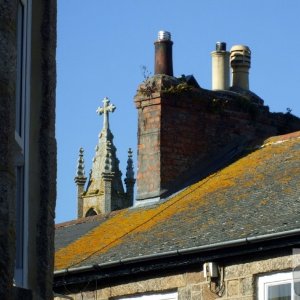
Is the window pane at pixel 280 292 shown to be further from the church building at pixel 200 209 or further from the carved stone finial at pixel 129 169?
the carved stone finial at pixel 129 169

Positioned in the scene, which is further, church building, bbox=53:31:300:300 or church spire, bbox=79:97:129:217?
church spire, bbox=79:97:129:217

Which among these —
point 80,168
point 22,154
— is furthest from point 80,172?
point 22,154

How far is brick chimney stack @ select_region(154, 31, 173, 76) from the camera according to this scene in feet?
71.8

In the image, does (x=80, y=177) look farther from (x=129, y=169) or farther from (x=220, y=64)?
(x=220, y=64)

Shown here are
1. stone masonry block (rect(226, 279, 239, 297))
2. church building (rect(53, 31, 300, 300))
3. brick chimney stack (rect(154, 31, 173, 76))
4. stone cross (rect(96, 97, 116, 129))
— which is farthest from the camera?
stone cross (rect(96, 97, 116, 129))

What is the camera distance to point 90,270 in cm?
1659

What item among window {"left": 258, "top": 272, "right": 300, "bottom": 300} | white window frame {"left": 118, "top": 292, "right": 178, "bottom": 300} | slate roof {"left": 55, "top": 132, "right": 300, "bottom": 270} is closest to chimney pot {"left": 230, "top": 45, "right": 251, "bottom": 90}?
slate roof {"left": 55, "top": 132, "right": 300, "bottom": 270}

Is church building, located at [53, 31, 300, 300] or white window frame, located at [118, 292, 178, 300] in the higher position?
church building, located at [53, 31, 300, 300]

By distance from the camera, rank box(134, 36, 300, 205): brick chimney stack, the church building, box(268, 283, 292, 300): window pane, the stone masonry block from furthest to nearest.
→ box(134, 36, 300, 205): brick chimney stack
the stone masonry block
the church building
box(268, 283, 292, 300): window pane

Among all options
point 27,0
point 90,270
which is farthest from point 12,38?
point 90,270

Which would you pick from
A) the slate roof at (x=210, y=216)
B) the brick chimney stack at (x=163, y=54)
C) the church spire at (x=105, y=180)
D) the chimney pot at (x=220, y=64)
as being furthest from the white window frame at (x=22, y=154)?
the church spire at (x=105, y=180)

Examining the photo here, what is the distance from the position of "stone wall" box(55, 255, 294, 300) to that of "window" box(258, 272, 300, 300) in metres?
0.08

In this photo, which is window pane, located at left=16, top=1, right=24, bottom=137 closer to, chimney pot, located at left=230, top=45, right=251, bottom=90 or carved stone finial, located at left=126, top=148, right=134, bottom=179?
chimney pot, located at left=230, top=45, right=251, bottom=90

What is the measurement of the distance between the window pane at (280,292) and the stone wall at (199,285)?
0.19m
